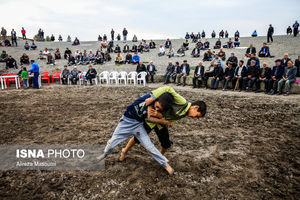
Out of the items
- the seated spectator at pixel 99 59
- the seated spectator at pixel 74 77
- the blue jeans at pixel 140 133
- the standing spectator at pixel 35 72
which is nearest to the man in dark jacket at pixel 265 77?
the blue jeans at pixel 140 133

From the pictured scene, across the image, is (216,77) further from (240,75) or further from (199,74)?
(240,75)

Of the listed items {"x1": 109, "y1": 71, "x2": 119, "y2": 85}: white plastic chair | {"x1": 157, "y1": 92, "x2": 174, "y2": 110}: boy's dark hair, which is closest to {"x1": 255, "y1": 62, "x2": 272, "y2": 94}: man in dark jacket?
{"x1": 157, "y1": 92, "x2": 174, "y2": 110}: boy's dark hair

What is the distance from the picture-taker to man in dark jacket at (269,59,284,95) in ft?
30.5

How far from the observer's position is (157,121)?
274 cm

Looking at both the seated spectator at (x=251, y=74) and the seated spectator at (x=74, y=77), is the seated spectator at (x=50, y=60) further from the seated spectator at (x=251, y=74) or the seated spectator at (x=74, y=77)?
the seated spectator at (x=251, y=74)

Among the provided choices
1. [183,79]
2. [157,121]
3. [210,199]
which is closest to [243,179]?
[210,199]

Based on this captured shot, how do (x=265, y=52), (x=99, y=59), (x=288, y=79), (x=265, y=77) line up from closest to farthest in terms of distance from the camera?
(x=288, y=79), (x=265, y=77), (x=265, y=52), (x=99, y=59)

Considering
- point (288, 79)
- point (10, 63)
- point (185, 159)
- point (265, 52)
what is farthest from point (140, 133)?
point (10, 63)

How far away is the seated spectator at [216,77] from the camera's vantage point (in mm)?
11383

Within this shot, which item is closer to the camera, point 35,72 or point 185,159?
point 185,159

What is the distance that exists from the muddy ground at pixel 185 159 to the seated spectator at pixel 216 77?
4587 mm

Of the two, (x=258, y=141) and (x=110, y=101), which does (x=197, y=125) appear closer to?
(x=258, y=141)

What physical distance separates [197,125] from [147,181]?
2996mm

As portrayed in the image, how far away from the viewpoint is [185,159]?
145 inches
